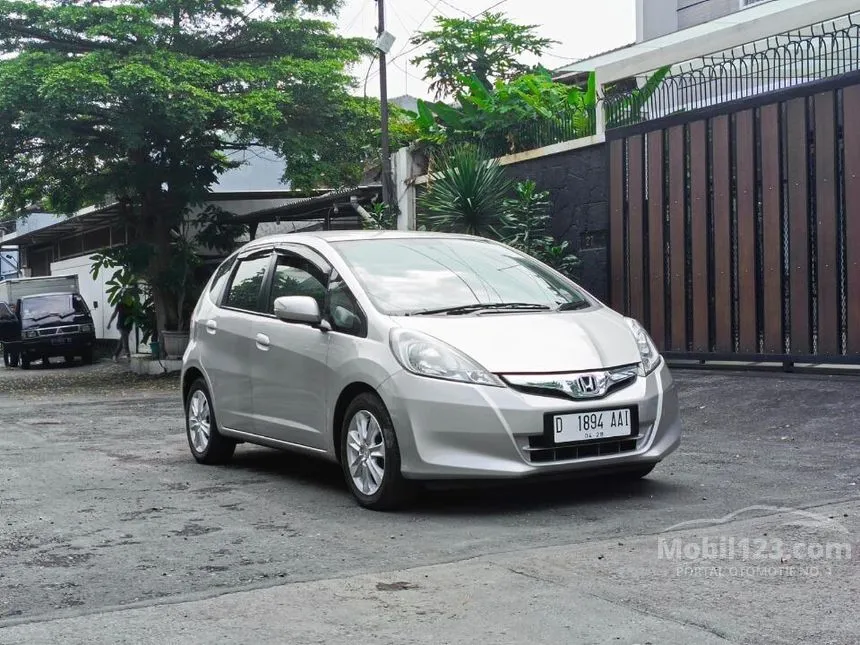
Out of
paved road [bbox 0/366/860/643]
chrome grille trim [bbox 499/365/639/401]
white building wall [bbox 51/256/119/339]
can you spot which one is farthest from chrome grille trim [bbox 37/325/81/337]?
chrome grille trim [bbox 499/365/639/401]

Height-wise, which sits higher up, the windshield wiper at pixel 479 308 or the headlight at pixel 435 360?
the windshield wiper at pixel 479 308

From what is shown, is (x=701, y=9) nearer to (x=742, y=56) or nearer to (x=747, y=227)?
(x=742, y=56)

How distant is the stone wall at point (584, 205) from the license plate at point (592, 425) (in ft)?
28.3

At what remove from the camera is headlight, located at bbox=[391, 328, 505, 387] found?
6027 millimetres

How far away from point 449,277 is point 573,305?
2.55 feet

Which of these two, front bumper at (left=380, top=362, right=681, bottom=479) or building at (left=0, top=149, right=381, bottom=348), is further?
building at (left=0, top=149, right=381, bottom=348)

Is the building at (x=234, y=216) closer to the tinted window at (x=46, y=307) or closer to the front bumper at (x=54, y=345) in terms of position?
the tinted window at (x=46, y=307)

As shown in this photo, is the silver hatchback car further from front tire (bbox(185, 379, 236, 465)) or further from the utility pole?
the utility pole

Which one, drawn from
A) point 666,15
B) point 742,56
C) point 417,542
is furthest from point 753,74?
point 666,15

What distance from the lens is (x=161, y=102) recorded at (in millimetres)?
20016

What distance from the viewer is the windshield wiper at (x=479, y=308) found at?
6.64 metres

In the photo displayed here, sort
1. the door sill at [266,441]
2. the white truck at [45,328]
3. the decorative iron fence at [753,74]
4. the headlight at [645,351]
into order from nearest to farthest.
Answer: the headlight at [645,351] < the door sill at [266,441] < the decorative iron fence at [753,74] < the white truck at [45,328]

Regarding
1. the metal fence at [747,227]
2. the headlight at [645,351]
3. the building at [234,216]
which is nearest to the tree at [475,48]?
the building at [234,216]

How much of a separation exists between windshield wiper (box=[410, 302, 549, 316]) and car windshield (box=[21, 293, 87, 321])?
26264 mm
